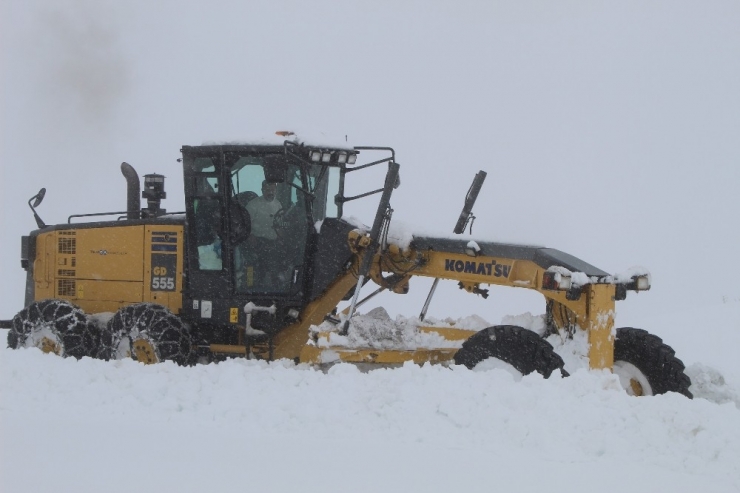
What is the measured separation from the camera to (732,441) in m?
5.88

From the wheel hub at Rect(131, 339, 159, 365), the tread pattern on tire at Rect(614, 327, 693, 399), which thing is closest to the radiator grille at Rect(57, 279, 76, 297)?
the wheel hub at Rect(131, 339, 159, 365)

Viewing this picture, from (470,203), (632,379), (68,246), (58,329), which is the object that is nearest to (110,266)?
(68,246)

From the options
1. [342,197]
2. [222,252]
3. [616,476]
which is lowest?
[616,476]

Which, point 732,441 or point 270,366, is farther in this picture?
point 270,366

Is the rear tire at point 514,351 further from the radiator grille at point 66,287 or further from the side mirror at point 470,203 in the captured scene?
the radiator grille at point 66,287

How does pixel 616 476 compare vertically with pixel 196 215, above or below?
below

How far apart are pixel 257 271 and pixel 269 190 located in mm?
860

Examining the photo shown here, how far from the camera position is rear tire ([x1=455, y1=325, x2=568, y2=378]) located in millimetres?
7719

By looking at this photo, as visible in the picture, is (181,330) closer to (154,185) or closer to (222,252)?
(222,252)

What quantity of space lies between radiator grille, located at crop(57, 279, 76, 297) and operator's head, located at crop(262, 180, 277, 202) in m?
2.77

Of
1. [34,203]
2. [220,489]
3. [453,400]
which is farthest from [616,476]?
[34,203]

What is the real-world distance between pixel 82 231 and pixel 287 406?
16.7 ft

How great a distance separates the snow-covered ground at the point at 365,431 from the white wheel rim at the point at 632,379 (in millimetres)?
1342

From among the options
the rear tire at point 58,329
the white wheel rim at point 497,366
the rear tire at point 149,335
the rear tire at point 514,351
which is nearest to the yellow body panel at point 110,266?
the rear tire at point 58,329
